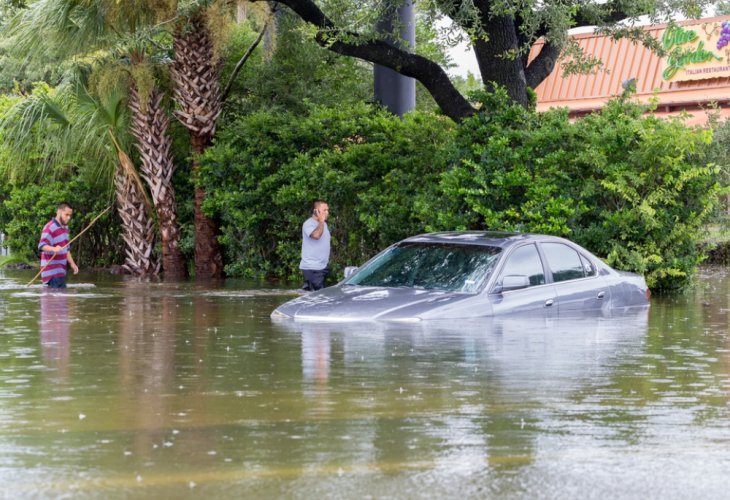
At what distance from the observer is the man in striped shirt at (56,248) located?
20.4 m

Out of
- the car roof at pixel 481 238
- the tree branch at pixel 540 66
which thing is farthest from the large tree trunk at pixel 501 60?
the car roof at pixel 481 238

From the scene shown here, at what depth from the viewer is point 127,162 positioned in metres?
26.6

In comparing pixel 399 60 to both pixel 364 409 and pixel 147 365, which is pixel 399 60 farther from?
pixel 364 409

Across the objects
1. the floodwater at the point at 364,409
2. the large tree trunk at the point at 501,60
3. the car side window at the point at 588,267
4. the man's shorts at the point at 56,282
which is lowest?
the floodwater at the point at 364,409

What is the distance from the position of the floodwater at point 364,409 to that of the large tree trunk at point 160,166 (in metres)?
10.9

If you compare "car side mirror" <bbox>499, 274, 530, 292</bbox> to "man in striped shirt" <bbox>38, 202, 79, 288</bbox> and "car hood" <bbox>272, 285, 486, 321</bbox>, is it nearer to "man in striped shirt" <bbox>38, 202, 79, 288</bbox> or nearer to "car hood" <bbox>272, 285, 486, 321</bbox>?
"car hood" <bbox>272, 285, 486, 321</bbox>

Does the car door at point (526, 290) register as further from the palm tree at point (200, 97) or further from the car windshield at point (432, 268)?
the palm tree at point (200, 97)

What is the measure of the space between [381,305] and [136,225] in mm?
14708

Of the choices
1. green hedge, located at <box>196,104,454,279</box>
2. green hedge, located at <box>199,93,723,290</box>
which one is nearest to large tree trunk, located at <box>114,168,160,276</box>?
green hedge, located at <box>196,104,454,279</box>

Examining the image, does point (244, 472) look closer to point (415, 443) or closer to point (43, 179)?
point (415, 443)

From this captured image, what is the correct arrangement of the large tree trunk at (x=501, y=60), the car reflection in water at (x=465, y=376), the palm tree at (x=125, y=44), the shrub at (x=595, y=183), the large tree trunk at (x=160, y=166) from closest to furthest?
1. the car reflection in water at (x=465, y=376)
2. the shrub at (x=595, y=183)
3. the large tree trunk at (x=501, y=60)
4. the palm tree at (x=125, y=44)
5. the large tree trunk at (x=160, y=166)

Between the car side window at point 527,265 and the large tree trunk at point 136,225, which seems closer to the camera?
the car side window at point 527,265

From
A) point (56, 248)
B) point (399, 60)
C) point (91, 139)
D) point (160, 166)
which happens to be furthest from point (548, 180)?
point (91, 139)

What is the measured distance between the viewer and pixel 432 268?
47.8ft
